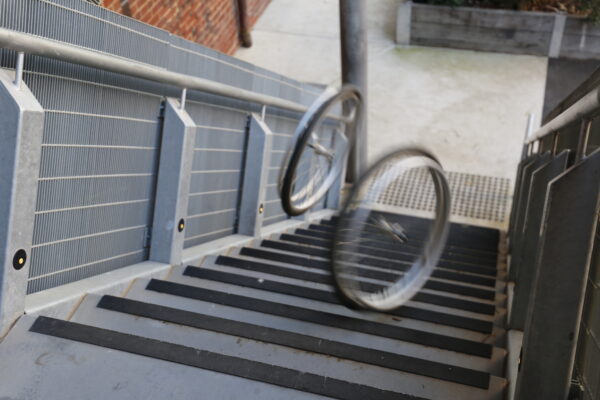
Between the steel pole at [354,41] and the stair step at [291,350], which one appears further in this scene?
the steel pole at [354,41]

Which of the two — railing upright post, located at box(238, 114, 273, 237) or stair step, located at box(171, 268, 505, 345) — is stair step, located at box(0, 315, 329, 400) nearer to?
stair step, located at box(171, 268, 505, 345)

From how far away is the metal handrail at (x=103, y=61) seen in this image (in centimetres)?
215

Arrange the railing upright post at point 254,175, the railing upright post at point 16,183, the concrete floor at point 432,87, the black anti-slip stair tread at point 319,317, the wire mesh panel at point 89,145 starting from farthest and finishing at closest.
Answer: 1. the concrete floor at point 432,87
2. the railing upright post at point 254,175
3. the black anti-slip stair tread at point 319,317
4. the wire mesh panel at point 89,145
5. the railing upright post at point 16,183

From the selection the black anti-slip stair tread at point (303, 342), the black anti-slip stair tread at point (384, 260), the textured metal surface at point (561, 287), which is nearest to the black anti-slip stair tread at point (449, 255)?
the black anti-slip stair tread at point (384, 260)

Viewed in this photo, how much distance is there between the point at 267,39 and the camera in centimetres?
1102

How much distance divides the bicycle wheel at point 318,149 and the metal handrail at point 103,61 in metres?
0.47

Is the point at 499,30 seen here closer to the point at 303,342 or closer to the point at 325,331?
the point at 325,331

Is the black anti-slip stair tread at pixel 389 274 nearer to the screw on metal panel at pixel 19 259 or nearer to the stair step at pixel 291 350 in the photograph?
the stair step at pixel 291 350

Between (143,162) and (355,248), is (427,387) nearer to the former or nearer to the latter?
(355,248)

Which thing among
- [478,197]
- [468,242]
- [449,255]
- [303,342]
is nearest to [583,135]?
[303,342]

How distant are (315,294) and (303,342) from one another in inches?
33.8

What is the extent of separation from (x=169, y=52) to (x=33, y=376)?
72.1 inches

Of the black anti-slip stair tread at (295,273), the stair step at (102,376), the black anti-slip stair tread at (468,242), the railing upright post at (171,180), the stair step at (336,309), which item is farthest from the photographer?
the black anti-slip stair tread at (468,242)

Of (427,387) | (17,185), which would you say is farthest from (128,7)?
(427,387)
